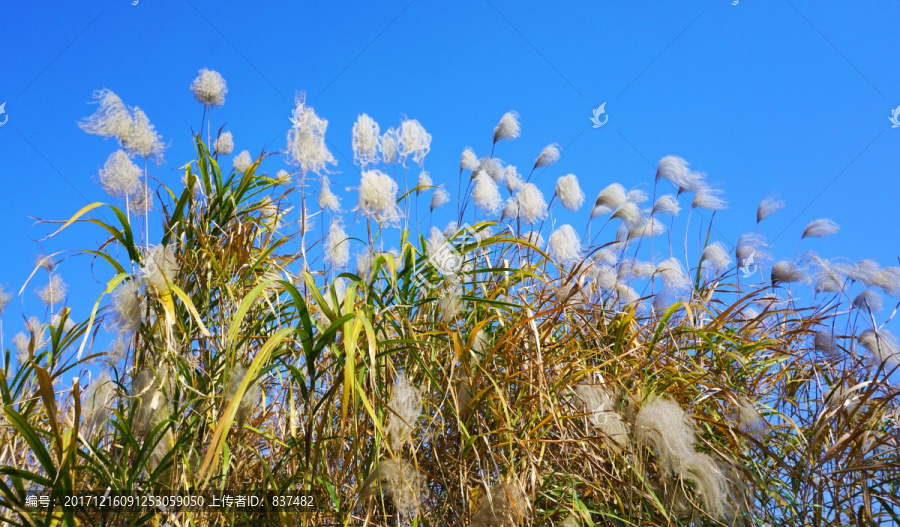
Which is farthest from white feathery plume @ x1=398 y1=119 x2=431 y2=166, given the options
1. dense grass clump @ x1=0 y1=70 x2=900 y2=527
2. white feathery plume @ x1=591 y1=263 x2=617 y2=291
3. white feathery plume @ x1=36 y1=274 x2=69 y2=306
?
white feathery plume @ x1=36 y1=274 x2=69 y2=306

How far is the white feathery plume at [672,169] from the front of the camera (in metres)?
2.81

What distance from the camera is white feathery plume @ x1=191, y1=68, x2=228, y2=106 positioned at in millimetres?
2385

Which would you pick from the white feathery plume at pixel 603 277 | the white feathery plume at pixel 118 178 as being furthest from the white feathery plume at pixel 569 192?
the white feathery plume at pixel 118 178

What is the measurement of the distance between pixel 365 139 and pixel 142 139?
0.72 m

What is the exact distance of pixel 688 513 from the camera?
6.21 feet

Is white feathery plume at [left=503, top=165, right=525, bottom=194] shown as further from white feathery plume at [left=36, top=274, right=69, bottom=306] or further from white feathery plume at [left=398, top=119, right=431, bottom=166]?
white feathery plume at [left=36, top=274, right=69, bottom=306]

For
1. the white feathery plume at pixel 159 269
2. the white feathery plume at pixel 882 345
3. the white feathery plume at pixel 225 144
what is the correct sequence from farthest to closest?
the white feathery plume at pixel 225 144 → the white feathery plume at pixel 882 345 → the white feathery plume at pixel 159 269

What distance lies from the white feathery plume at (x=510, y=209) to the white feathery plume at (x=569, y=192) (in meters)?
0.18

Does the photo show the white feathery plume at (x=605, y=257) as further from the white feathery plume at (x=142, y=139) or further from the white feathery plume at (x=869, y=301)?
the white feathery plume at (x=142, y=139)

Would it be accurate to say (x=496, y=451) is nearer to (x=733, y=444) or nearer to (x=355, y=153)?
(x=733, y=444)

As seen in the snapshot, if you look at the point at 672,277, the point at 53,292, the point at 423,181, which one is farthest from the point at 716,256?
the point at 53,292

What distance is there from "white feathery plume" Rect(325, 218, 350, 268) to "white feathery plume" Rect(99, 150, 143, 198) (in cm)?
64

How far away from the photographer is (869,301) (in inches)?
94.4

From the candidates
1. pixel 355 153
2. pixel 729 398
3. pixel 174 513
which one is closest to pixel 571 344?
pixel 729 398
